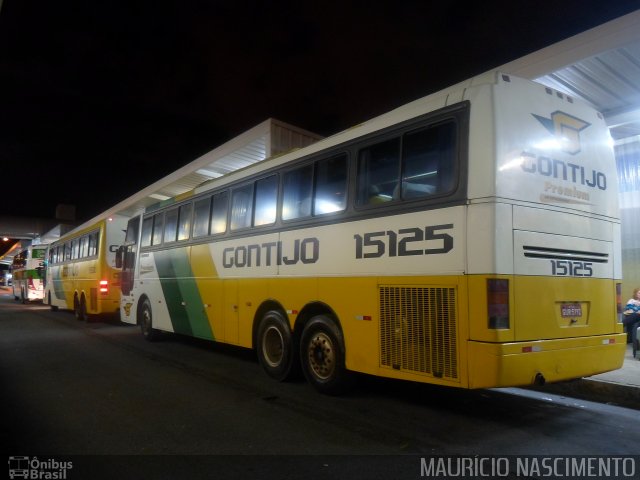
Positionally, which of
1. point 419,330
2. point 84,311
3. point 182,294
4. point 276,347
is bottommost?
point 84,311

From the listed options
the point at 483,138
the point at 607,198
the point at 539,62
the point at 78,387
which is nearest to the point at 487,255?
the point at 483,138

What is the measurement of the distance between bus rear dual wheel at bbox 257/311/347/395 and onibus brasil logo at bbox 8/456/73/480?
311 cm

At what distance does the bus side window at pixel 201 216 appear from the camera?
9.30 meters

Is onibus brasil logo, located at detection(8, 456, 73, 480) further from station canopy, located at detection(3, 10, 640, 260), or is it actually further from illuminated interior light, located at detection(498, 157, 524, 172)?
station canopy, located at detection(3, 10, 640, 260)

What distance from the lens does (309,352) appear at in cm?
663

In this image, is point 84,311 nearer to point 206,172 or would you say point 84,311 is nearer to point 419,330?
point 206,172

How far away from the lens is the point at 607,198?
5676 millimetres

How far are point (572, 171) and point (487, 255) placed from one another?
1712 mm

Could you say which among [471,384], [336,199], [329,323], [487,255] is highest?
[336,199]

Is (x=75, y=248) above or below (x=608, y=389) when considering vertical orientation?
above

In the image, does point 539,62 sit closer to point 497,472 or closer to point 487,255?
point 487,255

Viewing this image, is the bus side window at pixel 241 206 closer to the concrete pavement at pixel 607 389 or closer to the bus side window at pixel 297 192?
the bus side window at pixel 297 192

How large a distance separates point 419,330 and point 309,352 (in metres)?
2.06

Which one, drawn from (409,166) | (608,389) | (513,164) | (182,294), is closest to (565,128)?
(513,164)
